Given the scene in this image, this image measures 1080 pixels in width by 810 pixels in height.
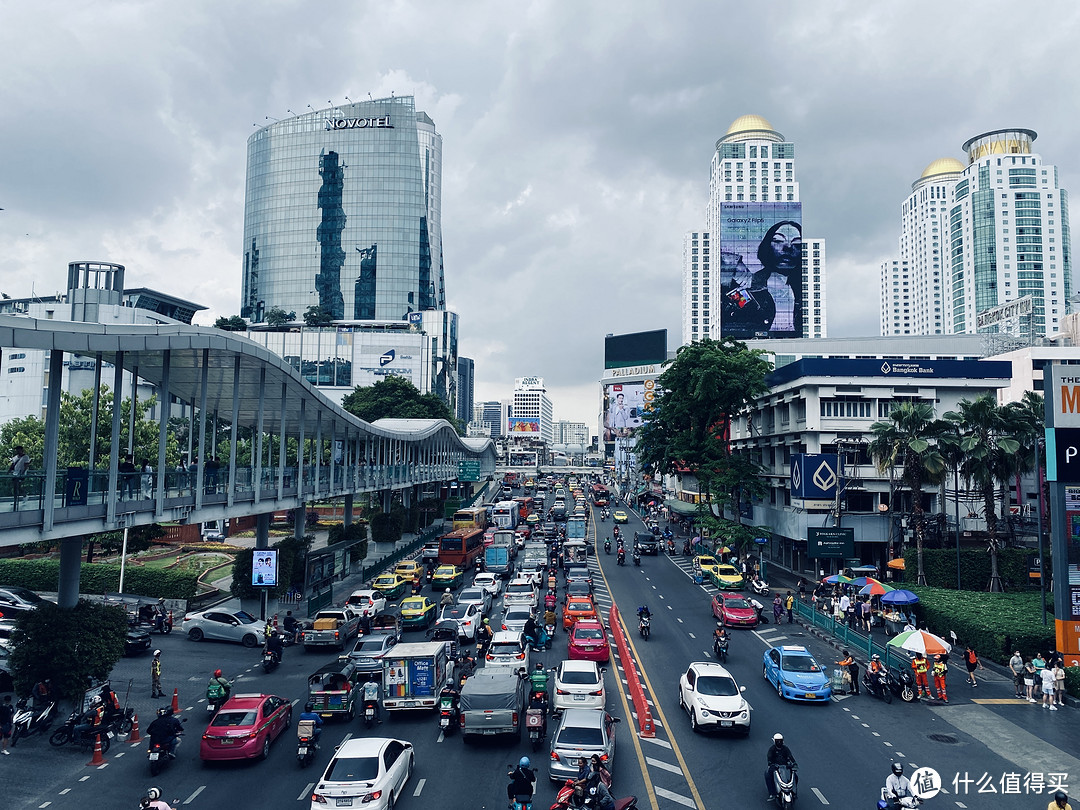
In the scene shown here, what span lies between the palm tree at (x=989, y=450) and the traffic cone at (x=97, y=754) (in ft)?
132

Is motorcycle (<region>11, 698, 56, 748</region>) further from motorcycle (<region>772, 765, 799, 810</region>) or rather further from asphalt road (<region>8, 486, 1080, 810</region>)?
motorcycle (<region>772, 765, 799, 810</region>)

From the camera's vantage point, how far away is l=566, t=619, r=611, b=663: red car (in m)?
26.2

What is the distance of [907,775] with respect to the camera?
16984 mm

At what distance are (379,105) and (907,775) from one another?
180101mm

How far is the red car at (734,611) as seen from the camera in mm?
33875

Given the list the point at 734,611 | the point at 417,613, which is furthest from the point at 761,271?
the point at 417,613

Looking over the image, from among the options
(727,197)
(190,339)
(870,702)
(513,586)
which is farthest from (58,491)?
(727,197)

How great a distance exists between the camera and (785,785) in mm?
14500

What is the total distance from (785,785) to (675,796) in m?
2.29

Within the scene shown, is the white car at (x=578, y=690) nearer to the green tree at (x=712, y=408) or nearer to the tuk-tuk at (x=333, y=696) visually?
the tuk-tuk at (x=333, y=696)

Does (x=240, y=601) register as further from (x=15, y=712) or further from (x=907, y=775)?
(x=907, y=775)

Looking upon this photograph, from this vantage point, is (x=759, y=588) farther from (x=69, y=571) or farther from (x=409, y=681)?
(x=69, y=571)

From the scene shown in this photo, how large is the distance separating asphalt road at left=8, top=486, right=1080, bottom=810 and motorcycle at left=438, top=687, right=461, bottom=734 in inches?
15.1

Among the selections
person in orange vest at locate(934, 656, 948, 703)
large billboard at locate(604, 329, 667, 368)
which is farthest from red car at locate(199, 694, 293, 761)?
large billboard at locate(604, 329, 667, 368)
